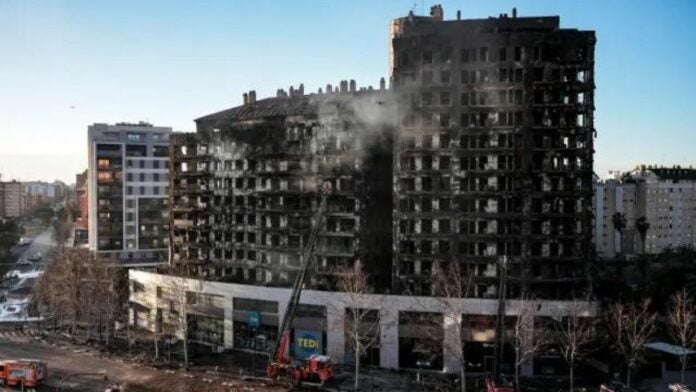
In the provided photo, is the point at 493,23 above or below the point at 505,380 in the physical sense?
above

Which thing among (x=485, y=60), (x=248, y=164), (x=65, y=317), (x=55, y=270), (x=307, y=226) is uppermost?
(x=485, y=60)

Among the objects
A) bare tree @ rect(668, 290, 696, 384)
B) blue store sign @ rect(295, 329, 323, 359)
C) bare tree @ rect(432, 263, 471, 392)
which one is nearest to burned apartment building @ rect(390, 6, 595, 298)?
bare tree @ rect(432, 263, 471, 392)

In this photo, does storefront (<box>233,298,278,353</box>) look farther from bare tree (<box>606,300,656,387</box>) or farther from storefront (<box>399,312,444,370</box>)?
bare tree (<box>606,300,656,387</box>)

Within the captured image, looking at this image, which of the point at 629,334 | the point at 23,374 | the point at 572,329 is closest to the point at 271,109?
the point at 23,374

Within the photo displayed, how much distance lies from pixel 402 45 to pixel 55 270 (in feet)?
211

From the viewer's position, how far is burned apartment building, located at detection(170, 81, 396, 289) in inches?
2815

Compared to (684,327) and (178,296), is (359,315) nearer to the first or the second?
(178,296)

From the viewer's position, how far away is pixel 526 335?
56.0m

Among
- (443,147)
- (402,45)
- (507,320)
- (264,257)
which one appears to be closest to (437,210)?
(443,147)

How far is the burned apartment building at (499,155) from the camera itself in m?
64.3

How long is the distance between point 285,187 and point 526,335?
3337cm

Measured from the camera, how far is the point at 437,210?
66.8m

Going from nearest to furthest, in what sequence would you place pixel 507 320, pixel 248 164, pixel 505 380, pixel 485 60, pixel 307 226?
1. pixel 505 380
2. pixel 507 320
3. pixel 485 60
4. pixel 307 226
5. pixel 248 164

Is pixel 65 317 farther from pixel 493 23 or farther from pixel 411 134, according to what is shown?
pixel 493 23
